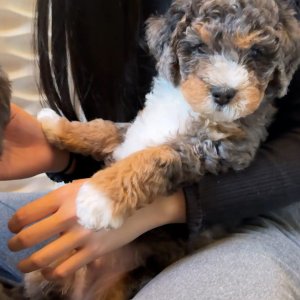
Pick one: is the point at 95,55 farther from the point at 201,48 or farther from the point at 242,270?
the point at 242,270

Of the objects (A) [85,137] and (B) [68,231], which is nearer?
(B) [68,231]

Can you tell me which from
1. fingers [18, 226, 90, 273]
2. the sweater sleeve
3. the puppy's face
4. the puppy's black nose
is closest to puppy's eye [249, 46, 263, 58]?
the puppy's face

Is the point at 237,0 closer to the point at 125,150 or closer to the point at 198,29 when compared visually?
the point at 198,29

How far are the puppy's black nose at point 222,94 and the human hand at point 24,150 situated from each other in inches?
19.4

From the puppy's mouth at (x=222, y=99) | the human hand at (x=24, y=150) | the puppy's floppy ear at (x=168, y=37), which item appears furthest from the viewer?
the human hand at (x=24, y=150)

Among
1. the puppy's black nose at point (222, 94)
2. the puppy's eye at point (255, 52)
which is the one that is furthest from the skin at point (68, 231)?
the puppy's eye at point (255, 52)

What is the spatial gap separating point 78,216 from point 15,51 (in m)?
1.50

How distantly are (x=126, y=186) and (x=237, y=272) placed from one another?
0.27m

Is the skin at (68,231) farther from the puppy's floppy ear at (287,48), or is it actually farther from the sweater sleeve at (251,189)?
the puppy's floppy ear at (287,48)

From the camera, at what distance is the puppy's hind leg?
4.55ft

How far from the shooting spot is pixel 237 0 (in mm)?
1164

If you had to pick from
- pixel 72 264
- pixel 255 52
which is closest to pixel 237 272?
pixel 72 264

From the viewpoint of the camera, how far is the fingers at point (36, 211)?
1166 mm

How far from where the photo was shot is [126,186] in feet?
3.65
